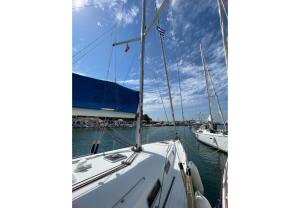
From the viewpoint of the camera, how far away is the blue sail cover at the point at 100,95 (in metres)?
3.05

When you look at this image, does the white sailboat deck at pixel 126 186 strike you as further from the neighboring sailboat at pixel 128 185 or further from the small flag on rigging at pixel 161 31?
the small flag on rigging at pixel 161 31

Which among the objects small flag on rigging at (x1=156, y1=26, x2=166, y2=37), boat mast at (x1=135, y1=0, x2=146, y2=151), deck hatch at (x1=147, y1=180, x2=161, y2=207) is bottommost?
deck hatch at (x1=147, y1=180, x2=161, y2=207)

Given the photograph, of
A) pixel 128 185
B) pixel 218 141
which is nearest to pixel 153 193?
pixel 128 185

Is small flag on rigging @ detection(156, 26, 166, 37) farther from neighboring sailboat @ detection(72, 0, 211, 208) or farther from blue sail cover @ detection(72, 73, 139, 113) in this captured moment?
neighboring sailboat @ detection(72, 0, 211, 208)

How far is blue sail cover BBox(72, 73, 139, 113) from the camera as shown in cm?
305

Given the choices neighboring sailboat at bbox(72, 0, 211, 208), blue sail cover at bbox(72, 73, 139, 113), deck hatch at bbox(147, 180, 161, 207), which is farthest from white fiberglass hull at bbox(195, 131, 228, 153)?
deck hatch at bbox(147, 180, 161, 207)

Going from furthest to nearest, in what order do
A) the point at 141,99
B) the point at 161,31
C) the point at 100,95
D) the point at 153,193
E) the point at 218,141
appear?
the point at 218,141, the point at 161,31, the point at 141,99, the point at 100,95, the point at 153,193

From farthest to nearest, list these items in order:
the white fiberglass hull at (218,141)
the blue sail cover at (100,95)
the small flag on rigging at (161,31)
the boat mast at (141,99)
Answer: the white fiberglass hull at (218,141) < the small flag on rigging at (161,31) < the boat mast at (141,99) < the blue sail cover at (100,95)

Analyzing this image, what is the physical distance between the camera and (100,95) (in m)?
3.32

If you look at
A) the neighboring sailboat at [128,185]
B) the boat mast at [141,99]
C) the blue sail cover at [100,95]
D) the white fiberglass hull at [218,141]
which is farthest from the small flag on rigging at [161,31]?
the white fiberglass hull at [218,141]

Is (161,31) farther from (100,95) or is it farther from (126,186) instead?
(126,186)
